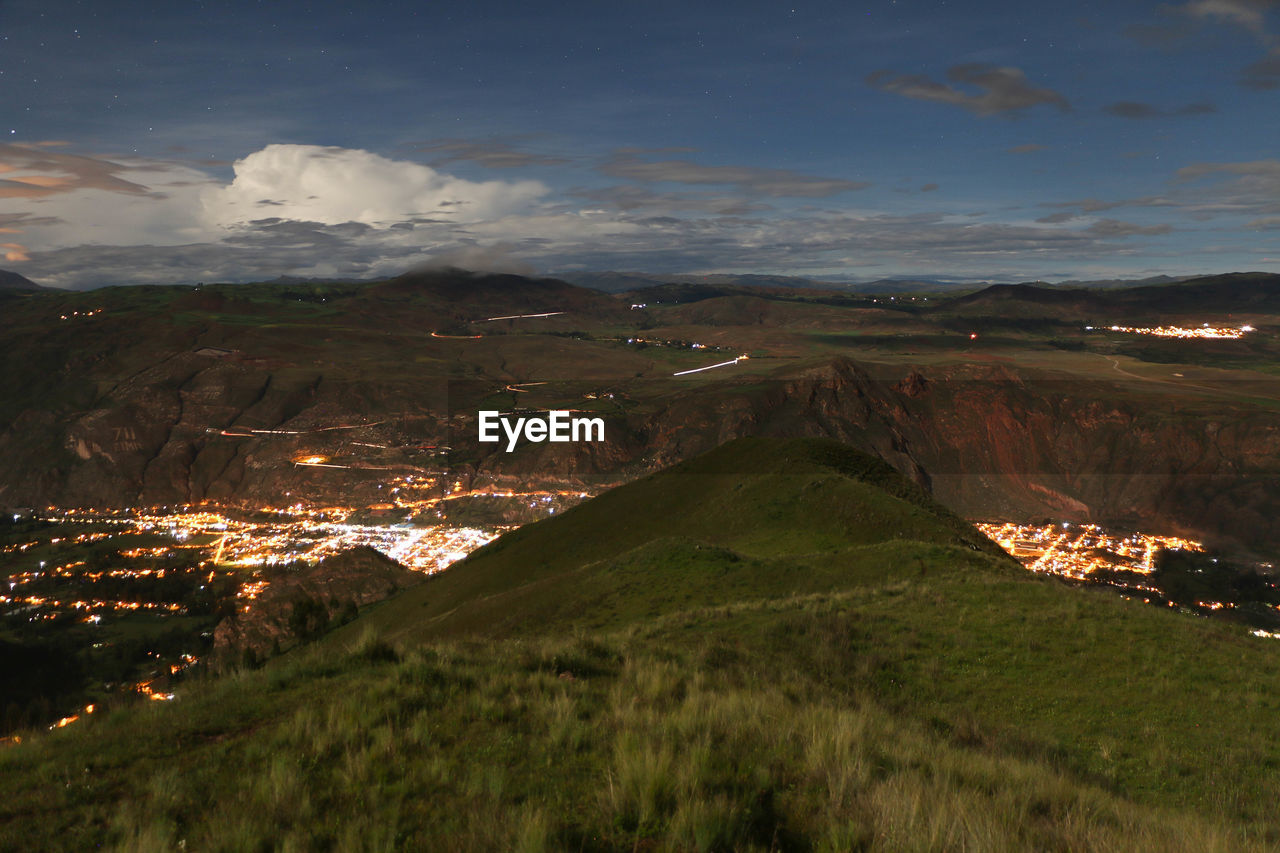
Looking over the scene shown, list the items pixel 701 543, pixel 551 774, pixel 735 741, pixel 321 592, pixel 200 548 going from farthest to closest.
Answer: pixel 200 548 < pixel 321 592 < pixel 701 543 < pixel 735 741 < pixel 551 774

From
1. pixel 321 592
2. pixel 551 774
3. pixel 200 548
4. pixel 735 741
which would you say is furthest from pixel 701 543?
pixel 200 548

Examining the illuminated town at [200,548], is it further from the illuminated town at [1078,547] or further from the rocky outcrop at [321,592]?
the illuminated town at [1078,547]

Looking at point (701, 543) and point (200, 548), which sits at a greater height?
point (701, 543)

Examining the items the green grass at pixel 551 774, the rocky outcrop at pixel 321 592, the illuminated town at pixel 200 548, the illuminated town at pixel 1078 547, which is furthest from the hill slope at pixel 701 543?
the illuminated town at pixel 200 548

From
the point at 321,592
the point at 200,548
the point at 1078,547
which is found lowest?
the point at 200,548

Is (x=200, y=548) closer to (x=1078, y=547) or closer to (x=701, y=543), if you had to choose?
(x=701, y=543)

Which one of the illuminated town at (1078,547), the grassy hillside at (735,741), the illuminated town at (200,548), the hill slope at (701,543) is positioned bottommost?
the illuminated town at (200,548)

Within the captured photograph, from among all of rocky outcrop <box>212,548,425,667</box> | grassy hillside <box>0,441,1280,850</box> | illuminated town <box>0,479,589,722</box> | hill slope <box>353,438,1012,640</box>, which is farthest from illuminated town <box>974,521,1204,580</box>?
rocky outcrop <box>212,548,425,667</box>

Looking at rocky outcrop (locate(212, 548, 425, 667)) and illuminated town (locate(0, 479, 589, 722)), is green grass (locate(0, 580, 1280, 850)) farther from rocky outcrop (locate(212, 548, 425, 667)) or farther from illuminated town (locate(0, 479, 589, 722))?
illuminated town (locate(0, 479, 589, 722))

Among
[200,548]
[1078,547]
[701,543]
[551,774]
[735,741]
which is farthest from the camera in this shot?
[200,548]

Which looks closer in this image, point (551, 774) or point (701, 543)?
point (551, 774)
